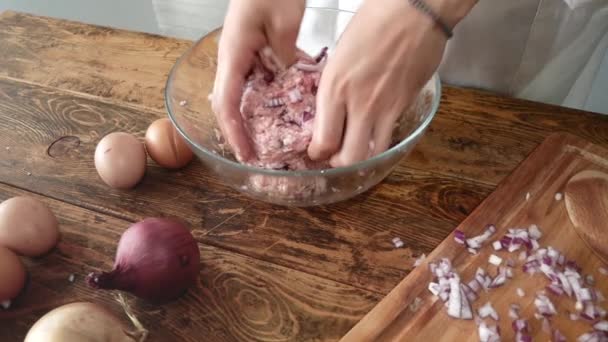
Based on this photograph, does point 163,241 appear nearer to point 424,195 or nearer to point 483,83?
point 424,195

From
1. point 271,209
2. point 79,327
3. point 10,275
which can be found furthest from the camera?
point 271,209

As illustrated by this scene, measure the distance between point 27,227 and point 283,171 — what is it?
1.39 ft

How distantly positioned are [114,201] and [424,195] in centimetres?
54

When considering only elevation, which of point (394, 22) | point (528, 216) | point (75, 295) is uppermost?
point (394, 22)

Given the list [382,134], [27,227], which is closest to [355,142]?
[382,134]

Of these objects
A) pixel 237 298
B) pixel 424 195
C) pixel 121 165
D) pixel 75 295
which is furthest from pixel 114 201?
pixel 424 195

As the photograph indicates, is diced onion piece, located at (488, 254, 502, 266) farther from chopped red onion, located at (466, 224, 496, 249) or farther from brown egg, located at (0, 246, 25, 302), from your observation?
brown egg, located at (0, 246, 25, 302)

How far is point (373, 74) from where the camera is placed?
72 cm

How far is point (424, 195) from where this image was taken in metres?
0.94

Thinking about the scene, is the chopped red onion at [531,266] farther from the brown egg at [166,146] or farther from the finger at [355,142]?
the brown egg at [166,146]

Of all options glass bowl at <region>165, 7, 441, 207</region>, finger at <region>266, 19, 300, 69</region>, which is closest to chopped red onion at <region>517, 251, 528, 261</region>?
glass bowl at <region>165, 7, 441, 207</region>

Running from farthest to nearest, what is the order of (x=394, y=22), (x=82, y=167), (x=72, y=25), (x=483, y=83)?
(x=72, y=25) < (x=483, y=83) < (x=82, y=167) < (x=394, y=22)

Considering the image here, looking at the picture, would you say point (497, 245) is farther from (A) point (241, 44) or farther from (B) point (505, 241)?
(A) point (241, 44)

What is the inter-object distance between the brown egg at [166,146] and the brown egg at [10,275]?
29 cm
